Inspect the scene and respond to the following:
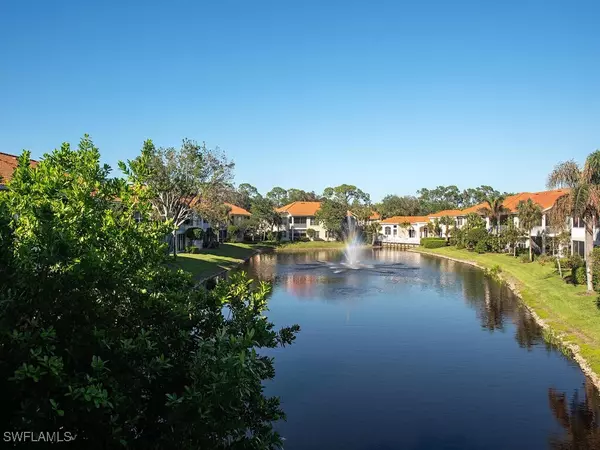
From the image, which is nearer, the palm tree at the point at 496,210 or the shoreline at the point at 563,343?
the shoreline at the point at 563,343

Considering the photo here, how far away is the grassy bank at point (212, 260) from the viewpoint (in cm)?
5281

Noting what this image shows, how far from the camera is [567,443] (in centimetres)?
1562

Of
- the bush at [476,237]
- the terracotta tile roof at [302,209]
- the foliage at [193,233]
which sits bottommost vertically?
the bush at [476,237]

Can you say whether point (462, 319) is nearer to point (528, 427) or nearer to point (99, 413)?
point (528, 427)

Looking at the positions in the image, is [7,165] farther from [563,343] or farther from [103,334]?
[563,343]

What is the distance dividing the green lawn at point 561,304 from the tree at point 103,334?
1873 centimetres

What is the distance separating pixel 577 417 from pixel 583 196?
20.8 metres

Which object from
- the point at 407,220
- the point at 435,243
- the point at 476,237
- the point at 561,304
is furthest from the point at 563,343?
the point at 407,220

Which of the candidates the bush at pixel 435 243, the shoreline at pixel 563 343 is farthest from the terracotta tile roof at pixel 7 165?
the bush at pixel 435 243

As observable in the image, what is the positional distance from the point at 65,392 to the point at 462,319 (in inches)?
1175

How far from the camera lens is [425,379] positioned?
70.8 feet

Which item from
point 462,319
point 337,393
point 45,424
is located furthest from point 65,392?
point 462,319

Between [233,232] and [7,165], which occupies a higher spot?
[7,165]

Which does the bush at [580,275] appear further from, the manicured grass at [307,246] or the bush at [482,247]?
the manicured grass at [307,246]
